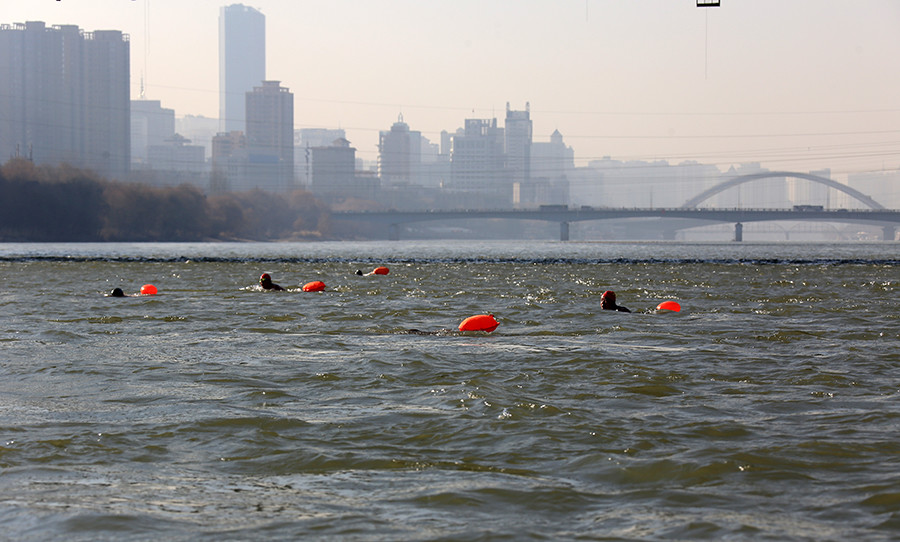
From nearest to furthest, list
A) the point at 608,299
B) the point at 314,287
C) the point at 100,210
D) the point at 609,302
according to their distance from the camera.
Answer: the point at 608,299 < the point at 609,302 < the point at 314,287 < the point at 100,210

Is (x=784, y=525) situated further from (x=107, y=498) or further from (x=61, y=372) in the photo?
(x=61, y=372)

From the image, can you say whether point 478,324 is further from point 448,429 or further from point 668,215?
point 668,215

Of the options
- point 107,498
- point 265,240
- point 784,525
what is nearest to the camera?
point 784,525

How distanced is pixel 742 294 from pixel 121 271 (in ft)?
128

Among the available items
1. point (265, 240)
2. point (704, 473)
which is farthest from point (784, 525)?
point (265, 240)

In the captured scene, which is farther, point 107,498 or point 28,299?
point 28,299

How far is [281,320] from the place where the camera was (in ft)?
92.7

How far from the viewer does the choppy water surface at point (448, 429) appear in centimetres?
919

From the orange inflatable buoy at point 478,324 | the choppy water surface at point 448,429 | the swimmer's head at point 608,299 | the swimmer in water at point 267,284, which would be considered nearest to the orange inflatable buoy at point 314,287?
the swimmer in water at point 267,284

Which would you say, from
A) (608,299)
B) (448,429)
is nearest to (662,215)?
(608,299)

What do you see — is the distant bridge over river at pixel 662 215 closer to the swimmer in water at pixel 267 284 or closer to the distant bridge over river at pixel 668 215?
the distant bridge over river at pixel 668 215

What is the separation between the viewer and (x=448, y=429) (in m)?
13.1

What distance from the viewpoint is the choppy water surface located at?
9.19 m

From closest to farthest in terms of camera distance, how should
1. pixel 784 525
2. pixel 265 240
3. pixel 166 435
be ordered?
pixel 784 525 < pixel 166 435 < pixel 265 240
